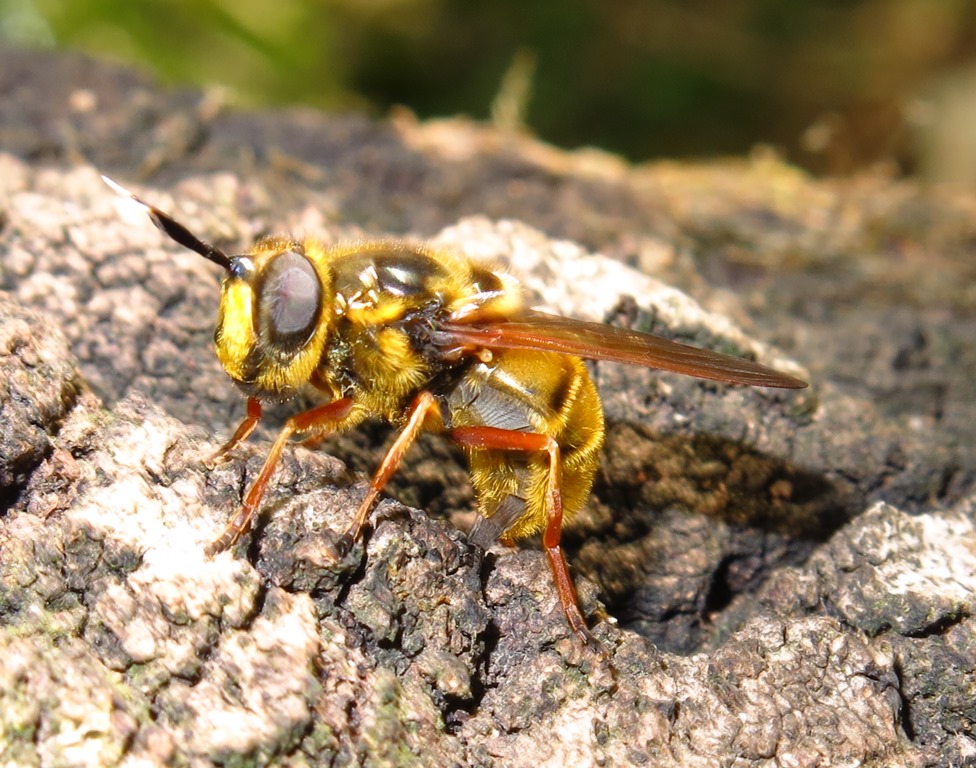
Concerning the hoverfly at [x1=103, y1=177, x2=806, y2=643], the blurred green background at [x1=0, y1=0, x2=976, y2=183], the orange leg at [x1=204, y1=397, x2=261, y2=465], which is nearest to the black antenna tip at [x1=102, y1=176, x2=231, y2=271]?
the hoverfly at [x1=103, y1=177, x2=806, y2=643]

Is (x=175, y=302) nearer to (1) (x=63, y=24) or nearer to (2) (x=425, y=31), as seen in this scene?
(1) (x=63, y=24)

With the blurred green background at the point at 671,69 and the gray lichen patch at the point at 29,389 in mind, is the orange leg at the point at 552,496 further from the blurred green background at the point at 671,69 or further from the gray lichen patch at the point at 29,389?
the blurred green background at the point at 671,69

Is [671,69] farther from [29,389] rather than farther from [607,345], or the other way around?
[29,389]

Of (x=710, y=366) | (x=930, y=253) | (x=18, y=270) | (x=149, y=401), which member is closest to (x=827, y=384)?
(x=710, y=366)

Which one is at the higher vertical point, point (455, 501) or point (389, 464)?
point (389, 464)

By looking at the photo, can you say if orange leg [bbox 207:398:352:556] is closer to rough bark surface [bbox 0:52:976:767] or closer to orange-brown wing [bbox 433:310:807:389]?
rough bark surface [bbox 0:52:976:767]

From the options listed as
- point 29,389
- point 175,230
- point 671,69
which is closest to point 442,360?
point 175,230
